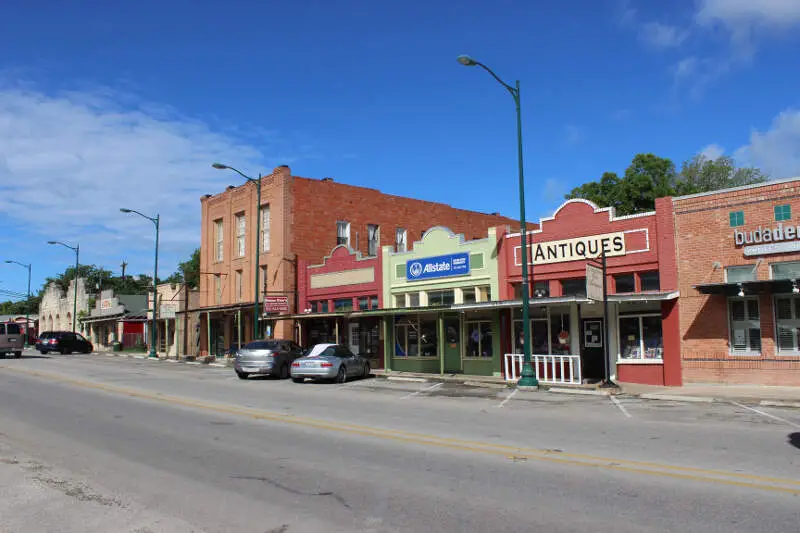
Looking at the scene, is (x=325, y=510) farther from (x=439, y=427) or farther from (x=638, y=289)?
(x=638, y=289)

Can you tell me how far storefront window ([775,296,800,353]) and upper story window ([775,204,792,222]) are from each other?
216cm

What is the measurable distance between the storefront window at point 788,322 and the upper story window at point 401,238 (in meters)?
23.7

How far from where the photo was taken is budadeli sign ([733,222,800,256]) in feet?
56.3

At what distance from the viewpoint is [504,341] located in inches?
914

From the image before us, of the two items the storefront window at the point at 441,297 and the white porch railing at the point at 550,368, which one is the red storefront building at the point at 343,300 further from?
the white porch railing at the point at 550,368

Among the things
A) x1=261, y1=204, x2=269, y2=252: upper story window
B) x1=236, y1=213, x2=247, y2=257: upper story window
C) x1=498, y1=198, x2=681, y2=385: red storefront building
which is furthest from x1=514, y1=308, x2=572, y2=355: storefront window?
x1=236, y1=213, x2=247, y2=257: upper story window

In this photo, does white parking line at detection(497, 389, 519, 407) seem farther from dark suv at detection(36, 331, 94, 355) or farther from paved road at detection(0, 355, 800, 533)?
dark suv at detection(36, 331, 94, 355)

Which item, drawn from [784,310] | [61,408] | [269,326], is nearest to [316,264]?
[269,326]

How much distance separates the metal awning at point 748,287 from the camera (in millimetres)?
16606

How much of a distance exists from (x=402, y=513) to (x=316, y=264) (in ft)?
93.0

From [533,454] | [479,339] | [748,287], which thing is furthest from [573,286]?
[533,454]

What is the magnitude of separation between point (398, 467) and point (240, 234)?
1289 inches

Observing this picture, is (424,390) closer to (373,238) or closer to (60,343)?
(373,238)

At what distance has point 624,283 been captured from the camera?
20656mm
